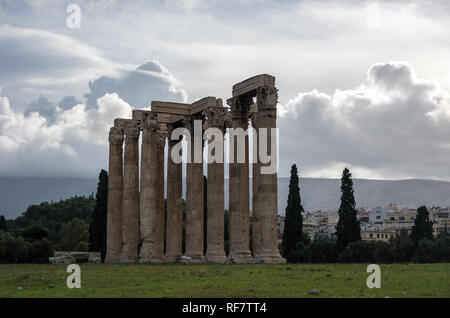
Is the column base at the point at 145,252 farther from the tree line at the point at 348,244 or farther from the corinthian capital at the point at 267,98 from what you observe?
the tree line at the point at 348,244

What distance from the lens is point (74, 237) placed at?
13612 centimetres

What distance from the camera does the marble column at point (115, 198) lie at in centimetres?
6388

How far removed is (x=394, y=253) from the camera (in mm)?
99312

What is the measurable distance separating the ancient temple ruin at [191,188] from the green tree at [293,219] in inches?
1139

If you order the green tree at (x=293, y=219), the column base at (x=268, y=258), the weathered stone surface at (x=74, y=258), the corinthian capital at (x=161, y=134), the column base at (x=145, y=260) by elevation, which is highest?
the corinthian capital at (x=161, y=134)

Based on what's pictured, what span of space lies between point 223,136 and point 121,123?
1397 centimetres

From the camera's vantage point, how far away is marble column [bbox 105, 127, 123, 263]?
63.9 meters

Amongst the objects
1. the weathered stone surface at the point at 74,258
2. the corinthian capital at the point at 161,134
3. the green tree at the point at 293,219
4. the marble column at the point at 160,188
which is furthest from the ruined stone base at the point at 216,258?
the green tree at the point at 293,219

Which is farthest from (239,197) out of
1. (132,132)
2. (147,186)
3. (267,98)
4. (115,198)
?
(115,198)

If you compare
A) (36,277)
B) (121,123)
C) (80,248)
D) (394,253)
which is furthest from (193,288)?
(80,248)

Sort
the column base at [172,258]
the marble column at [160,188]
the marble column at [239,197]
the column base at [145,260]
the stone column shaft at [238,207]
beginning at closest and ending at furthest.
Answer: the stone column shaft at [238,207] → the marble column at [239,197] → the column base at [145,260] → the column base at [172,258] → the marble column at [160,188]

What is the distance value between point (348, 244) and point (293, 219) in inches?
318

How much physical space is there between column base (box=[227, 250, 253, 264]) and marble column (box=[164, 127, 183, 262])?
11.9 metres

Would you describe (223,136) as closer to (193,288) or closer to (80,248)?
(193,288)
